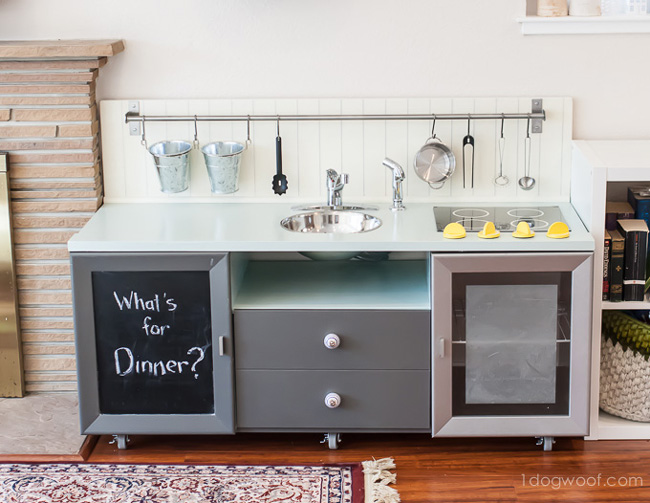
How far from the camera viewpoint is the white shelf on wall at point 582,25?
309 cm

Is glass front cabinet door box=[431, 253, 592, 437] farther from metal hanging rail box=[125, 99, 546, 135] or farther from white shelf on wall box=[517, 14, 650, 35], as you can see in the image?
white shelf on wall box=[517, 14, 650, 35]

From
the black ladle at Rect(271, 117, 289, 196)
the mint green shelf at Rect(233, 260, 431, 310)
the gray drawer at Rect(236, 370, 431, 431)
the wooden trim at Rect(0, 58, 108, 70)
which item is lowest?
the gray drawer at Rect(236, 370, 431, 431)

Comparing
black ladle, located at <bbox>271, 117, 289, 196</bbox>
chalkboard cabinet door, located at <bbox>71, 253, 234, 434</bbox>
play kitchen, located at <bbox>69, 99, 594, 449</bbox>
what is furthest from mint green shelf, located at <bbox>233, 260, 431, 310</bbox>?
black ladle, located at <bbox>271, 117, 289, 196</bbox>

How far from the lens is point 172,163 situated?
10.4ft

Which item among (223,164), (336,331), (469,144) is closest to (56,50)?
(223,164)

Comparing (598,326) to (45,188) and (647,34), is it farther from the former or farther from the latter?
(45,188)

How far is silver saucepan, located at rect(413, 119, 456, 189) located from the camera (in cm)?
319

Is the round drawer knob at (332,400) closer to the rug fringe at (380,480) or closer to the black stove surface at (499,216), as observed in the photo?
the rug fringe at (380,480)

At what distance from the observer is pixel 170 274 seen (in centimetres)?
284

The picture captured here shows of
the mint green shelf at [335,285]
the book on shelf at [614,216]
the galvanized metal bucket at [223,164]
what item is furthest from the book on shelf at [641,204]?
the galvanized metal bucket at [223,164]

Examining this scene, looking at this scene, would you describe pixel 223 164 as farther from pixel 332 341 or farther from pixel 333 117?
pixel 332 341

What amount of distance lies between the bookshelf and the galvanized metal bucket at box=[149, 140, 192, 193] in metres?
1.25

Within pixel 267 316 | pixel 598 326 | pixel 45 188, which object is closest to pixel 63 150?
pixel 45 188

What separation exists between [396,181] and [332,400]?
0.73 meters
